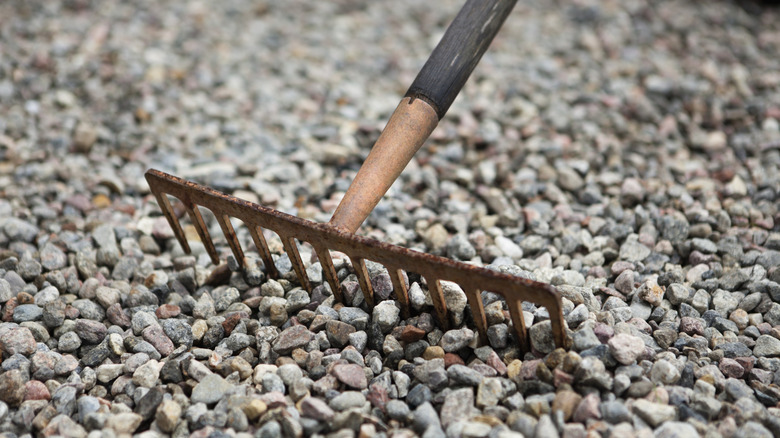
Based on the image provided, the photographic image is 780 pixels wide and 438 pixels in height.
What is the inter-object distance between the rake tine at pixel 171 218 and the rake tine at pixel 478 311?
1137 mm

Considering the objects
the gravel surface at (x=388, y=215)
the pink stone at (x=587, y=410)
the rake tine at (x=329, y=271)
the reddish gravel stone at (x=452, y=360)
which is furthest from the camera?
the rake tine at (x=329, y=271)

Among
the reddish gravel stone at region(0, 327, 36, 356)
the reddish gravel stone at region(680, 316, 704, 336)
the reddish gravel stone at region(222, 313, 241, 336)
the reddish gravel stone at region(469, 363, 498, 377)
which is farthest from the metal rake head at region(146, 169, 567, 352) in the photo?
the reddish gravel stone at region(0, 327, 36, 356)

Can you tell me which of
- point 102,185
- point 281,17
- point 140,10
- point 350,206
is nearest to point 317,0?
point 281,17

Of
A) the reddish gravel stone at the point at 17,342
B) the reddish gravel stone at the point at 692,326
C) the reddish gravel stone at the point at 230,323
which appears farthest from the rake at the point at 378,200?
the reddish gravel stone at the point at 17,342

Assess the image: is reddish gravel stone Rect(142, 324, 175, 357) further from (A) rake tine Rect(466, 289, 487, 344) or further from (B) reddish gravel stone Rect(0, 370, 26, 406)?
(A) rake tine Rect(466, 289, 487, 344)

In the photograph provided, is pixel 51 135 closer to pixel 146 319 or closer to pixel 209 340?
pixel 146 319

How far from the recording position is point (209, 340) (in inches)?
78.6

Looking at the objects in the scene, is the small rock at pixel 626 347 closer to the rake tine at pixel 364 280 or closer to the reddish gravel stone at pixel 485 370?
the reddish gravel stone at pixel 485 370

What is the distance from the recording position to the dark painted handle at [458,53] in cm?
218

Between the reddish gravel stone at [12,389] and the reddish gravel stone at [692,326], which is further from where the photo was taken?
the reddish gravel stone at [692,326]

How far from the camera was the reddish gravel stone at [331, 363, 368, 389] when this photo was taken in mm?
1766

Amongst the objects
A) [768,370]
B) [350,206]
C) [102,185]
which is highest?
[350,206]

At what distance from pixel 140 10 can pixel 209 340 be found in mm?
3265

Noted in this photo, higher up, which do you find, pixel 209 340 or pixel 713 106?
pixel 713 106
